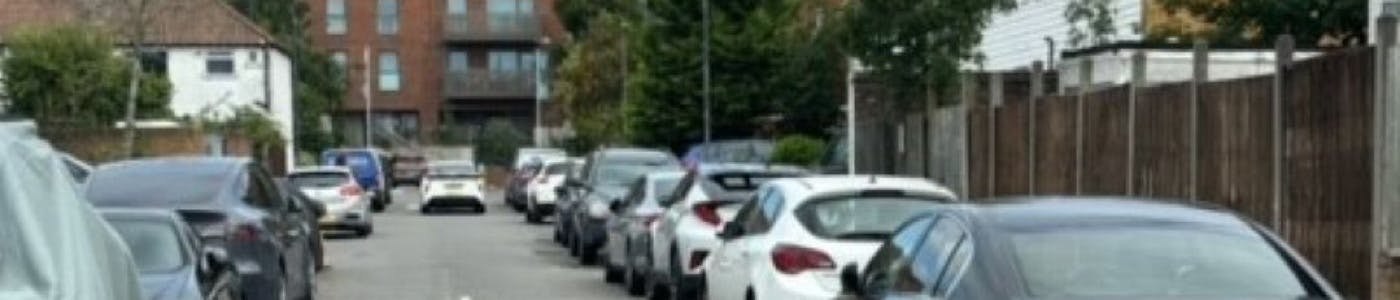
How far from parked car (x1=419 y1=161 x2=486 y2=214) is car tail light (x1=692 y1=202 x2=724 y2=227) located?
26.3 metres

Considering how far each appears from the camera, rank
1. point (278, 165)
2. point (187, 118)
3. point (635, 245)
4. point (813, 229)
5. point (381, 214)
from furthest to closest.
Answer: point (278, 165), point (187, 118), point (381, 214), point (635, 245), point (813, 229)

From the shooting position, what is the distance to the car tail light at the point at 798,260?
12.8 m

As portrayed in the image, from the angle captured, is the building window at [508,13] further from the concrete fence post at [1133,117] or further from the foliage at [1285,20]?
the concrete fence post at [1133,117]

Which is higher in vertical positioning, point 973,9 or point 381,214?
point 973,9

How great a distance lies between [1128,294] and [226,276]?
241 inches

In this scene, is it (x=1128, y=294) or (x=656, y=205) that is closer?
(x=1128, y=294)

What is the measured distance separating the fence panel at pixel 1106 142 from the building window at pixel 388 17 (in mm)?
69573

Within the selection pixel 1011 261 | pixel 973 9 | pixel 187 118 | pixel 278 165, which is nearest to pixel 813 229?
pixel 1011 261

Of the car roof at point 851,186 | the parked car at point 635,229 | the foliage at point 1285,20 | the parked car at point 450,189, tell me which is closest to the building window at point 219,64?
the parked car at point 450,189

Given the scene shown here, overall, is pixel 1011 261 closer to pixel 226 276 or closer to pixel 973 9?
pixel 226 276

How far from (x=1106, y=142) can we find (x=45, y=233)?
14424 mm

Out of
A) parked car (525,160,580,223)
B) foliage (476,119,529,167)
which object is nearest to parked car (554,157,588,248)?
parked car (525,160,580,223)

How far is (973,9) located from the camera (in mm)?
29031

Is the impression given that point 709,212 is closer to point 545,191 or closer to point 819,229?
point 819,229
